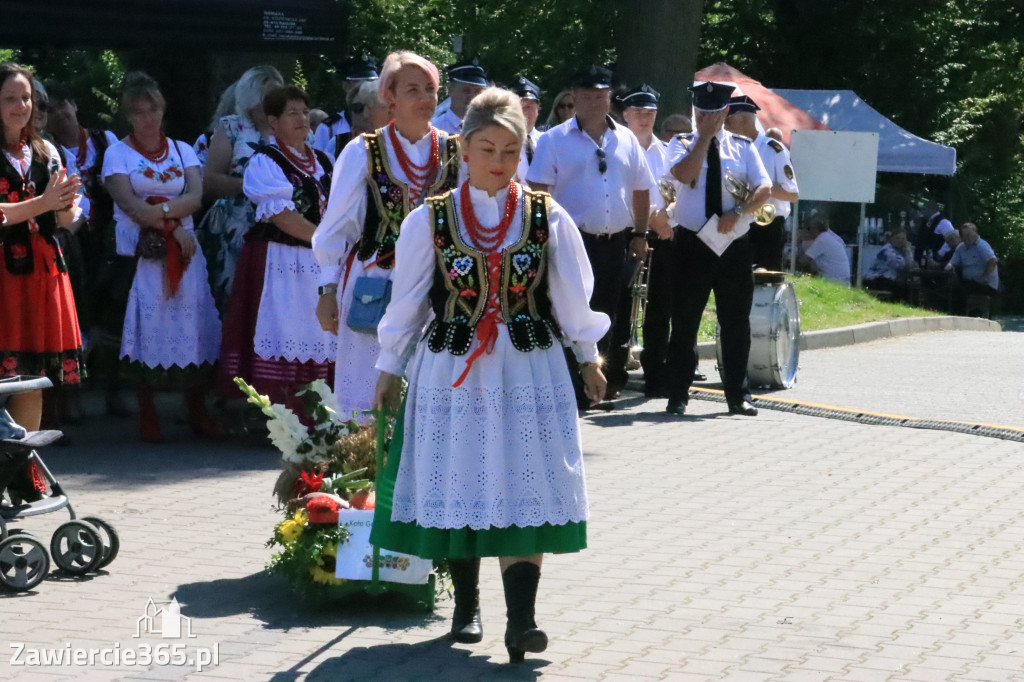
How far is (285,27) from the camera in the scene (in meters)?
12.6

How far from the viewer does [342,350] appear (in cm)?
674

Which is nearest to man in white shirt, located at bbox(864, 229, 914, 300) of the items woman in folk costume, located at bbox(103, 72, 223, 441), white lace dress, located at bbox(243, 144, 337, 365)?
woman in folk costume, located at bbox(103, 72, 223, 441)

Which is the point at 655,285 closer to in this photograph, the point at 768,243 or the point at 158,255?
the point at 768,243

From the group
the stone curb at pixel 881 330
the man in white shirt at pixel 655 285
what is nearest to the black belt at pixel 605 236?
the man in white shirt at pixel 655 285

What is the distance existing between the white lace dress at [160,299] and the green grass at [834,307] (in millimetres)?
7205

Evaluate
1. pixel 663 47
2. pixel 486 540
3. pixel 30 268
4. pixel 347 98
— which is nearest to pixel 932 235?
pixel 663 47

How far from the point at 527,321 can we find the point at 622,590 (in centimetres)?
147

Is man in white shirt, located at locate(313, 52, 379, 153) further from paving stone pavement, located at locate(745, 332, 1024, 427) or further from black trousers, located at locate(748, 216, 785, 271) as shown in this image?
paving stone pavement, located at locate(745, 332, 1024, 427)

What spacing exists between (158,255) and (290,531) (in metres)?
3.92

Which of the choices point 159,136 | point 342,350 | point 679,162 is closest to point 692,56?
point 679,162

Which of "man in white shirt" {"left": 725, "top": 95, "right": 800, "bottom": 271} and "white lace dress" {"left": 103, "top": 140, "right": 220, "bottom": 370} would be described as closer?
"white lace dress" {"left": 103, "top": 140, "right": 220, "bottom": 370}

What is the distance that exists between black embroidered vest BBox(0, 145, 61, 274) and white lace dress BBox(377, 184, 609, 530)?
3.13 metres

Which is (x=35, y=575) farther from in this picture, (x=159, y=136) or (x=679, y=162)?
(x=679, y=162)

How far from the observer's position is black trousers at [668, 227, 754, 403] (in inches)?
439
